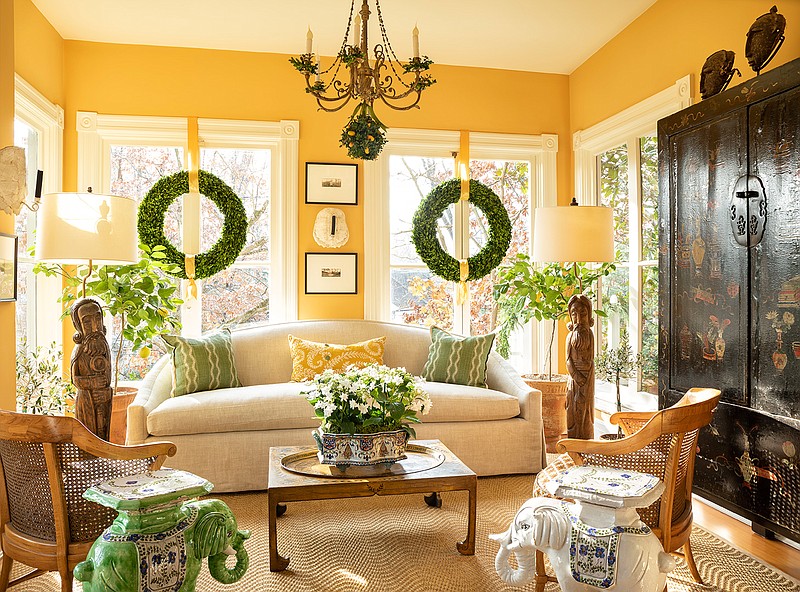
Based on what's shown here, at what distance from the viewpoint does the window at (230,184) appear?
16.2 feet

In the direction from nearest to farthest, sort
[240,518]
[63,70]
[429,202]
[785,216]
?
[785,216], [240,518], [63,70], [429,202]

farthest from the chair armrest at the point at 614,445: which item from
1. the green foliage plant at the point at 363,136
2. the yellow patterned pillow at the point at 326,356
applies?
the yellow patterned pillow at the point at 326,356

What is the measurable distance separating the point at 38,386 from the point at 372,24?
10.4ft

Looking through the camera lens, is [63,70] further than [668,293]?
Yes

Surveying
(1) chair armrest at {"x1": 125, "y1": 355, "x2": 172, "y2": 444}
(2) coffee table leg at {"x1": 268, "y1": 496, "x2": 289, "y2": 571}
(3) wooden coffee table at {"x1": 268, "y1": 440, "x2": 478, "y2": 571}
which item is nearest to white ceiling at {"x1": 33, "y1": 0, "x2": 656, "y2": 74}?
(1) chair armrest at {"x1": 125, "y1": 355, "x2": 172, "y2": 444}

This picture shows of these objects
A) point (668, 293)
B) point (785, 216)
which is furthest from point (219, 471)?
point (785, 216)

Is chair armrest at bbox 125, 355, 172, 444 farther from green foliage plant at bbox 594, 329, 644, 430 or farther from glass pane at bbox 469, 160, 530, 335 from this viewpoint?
green foliage plant at bbox 594, 329, 644, 430

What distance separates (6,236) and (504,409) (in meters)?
2.81

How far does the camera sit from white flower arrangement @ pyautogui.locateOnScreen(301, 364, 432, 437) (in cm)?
289

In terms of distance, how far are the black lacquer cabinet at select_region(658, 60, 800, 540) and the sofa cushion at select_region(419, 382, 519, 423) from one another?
93 cm

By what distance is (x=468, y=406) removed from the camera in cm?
402

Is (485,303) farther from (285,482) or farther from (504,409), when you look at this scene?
(285,482)

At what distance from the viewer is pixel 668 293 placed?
136 inches

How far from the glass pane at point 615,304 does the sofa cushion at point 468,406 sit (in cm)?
130
